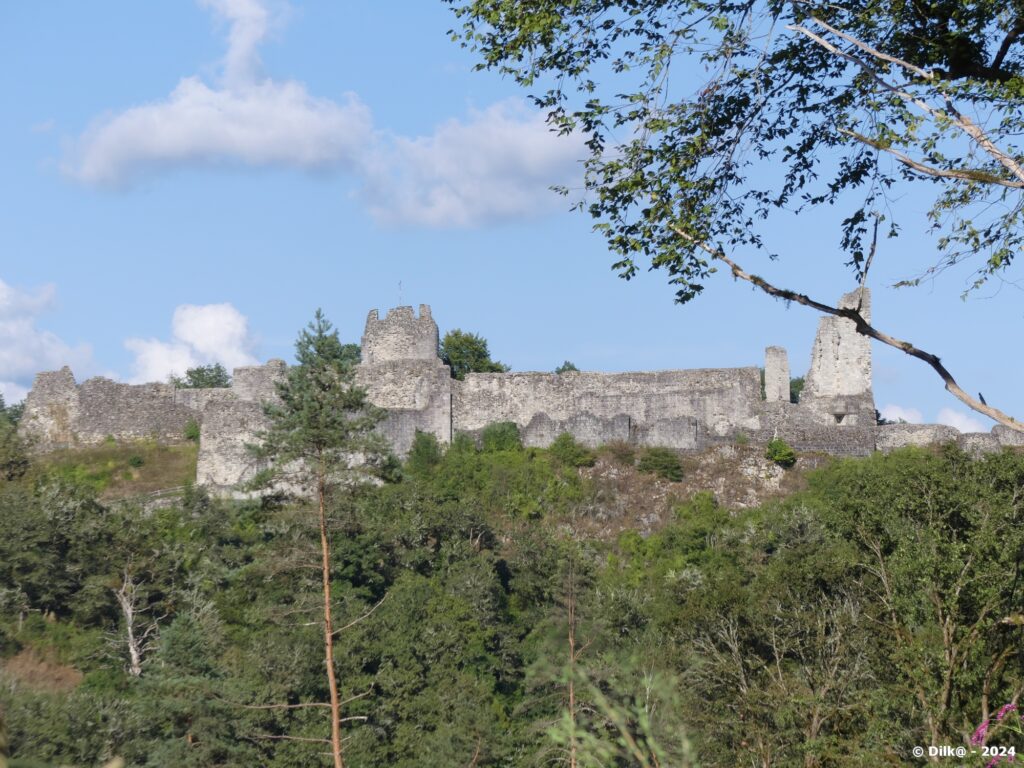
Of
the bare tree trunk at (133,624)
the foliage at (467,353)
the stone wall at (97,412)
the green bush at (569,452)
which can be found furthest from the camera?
the foliage at (467,353)

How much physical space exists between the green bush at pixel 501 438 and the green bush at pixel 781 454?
256 inches

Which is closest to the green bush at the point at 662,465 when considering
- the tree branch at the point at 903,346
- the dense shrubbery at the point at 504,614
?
the dense shrubbery at the point at 504,614

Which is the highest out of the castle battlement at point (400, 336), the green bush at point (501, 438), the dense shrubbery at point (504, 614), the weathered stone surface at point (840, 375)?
the castle battlement at point (400, 336)

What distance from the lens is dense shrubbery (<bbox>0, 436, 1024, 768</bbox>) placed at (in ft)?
57.1

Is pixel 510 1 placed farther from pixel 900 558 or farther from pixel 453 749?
pixel 453 749

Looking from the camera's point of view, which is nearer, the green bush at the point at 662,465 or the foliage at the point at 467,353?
the green bush at the point at 662,465

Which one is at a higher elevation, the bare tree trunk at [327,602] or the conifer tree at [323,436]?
the conifer tree at [323,436]

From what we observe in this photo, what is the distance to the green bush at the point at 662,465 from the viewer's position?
34.8 m

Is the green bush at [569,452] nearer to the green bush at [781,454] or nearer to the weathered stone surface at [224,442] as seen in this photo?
the green bush at [781,454]

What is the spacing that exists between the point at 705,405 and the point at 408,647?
1236cm

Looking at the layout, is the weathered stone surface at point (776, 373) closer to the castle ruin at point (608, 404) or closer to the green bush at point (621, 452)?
the castle ruin at point (608, 404)

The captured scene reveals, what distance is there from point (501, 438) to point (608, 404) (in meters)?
3.19

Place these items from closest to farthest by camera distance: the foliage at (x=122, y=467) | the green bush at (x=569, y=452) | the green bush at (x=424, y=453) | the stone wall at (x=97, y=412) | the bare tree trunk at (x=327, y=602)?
the bare tree trunk at (x=327, y=602) → the green bush at (x=569, y=452) → the green bush at (x=424, y=453) → the foliage at (x=122, y=467) → the stone wall at (x=97, y=412)

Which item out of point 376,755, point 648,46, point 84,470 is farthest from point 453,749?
point 84,470
